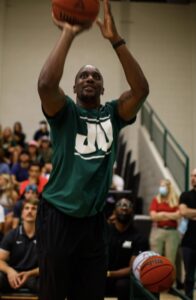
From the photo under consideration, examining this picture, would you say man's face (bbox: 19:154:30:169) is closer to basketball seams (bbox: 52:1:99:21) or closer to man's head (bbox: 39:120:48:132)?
man's head (bbox: 39:120:48:132)

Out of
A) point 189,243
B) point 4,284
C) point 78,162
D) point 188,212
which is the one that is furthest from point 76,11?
point 189,243

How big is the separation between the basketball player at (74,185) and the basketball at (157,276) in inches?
47.6

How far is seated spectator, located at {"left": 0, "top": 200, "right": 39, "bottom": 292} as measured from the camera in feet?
14.6

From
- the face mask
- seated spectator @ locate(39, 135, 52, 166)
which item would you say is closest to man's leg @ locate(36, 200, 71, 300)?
the face mask

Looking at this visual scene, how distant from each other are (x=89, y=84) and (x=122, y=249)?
9.93 ft

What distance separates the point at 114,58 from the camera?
13141 millimetres

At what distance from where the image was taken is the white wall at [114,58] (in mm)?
12844

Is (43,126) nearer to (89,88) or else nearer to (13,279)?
(13,279)

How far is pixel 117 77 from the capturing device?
13.1 meters

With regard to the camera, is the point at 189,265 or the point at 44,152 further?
the point at 44,152

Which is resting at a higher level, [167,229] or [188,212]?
[188,212]

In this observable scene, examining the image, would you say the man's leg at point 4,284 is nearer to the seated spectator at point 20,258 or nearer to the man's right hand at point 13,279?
the seated spectator at point 20,258

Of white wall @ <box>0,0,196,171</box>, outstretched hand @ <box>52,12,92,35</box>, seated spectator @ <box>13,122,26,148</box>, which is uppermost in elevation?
white wall @ <box>0,0,196,171</box>

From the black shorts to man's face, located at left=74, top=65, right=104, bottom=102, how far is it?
53 cm
